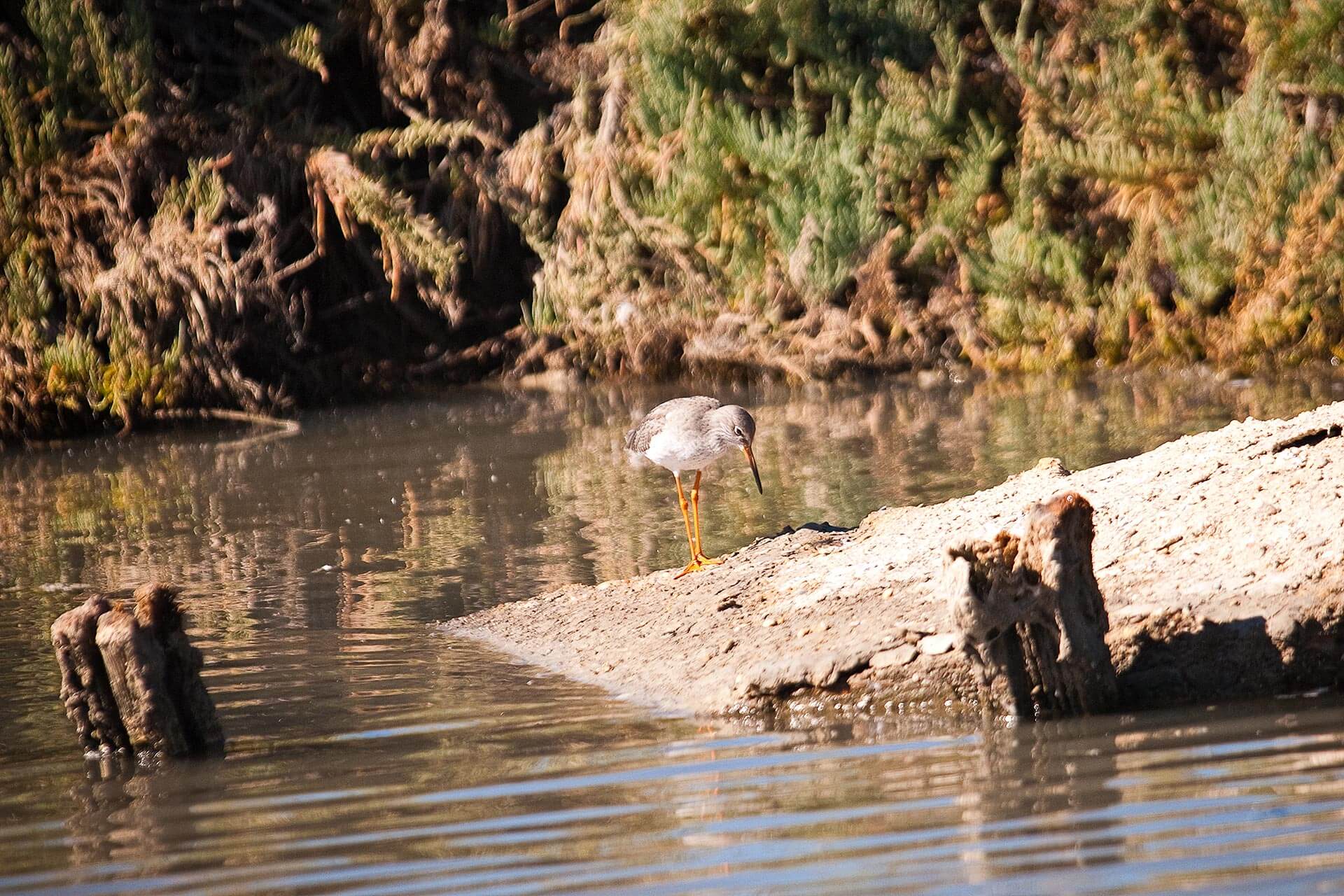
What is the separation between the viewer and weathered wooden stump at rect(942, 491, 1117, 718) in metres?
4.65

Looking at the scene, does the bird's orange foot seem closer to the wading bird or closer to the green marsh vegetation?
the wading bird

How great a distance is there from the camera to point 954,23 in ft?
50.0

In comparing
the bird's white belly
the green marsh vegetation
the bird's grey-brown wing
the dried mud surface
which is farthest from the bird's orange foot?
the green marsh vegetation

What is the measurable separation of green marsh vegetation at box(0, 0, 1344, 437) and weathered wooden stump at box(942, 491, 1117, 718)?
9351mm

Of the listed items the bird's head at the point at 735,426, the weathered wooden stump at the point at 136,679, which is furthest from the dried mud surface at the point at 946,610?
the weathered wooden stump at the point at 136,679

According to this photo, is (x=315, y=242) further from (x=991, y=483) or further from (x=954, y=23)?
(x=991, y=483)

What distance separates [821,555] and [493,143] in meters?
10.4

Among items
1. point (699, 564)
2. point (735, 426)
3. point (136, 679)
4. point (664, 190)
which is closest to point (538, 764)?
point (136, 679)

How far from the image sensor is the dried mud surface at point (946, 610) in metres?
4.86

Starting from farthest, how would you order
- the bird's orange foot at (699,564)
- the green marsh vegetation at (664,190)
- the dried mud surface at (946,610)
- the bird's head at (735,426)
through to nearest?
1. the green marsh vegetation at (664,190)
2. the bird's head at (735,426)
3. the bird's orange foot at (699,564)
4. the dried mud surface at (946,610)

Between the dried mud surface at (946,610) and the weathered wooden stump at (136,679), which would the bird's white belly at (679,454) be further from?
the weathered wooden stump at (136,679)

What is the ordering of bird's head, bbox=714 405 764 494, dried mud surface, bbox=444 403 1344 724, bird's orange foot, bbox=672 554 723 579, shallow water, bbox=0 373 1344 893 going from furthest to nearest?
bird's head, bbox=714 405 764 494 → bird's orange foot, bbox=672 554 723 579 → dried mud surface, bbox=444 403 1344 724 → shallow water, bbox=0 373 1344 893

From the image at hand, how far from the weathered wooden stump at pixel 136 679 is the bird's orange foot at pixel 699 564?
245cm

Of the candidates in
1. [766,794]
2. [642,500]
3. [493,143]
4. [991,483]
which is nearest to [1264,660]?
[766,794]
